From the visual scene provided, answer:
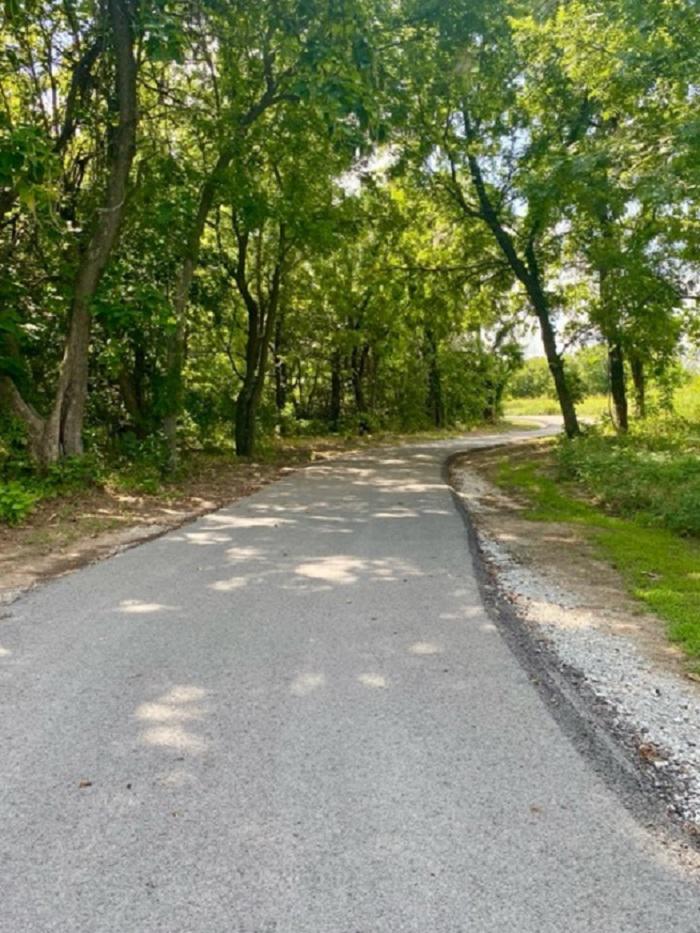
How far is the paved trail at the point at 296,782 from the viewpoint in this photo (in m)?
2.08

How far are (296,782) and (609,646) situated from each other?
8.51 feet

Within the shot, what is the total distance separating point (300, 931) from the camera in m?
1.96

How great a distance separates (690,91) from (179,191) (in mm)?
8691

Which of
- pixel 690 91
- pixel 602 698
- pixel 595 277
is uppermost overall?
pixel 690 91

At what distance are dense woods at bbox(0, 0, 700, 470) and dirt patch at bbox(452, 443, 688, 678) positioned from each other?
4.81 meters

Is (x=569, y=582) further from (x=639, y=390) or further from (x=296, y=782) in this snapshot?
(x=639, y=390)

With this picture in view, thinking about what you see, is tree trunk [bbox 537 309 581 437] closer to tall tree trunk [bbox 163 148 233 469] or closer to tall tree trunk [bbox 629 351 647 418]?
tall tree trunk [bbox 629 351 647 418]

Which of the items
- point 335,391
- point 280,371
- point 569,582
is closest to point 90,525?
point 569,582

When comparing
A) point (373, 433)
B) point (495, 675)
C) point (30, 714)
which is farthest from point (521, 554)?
→ point (373, 433)

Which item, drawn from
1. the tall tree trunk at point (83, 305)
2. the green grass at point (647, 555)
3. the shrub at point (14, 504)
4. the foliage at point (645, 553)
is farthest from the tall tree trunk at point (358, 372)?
the shrub at point (14, 504)

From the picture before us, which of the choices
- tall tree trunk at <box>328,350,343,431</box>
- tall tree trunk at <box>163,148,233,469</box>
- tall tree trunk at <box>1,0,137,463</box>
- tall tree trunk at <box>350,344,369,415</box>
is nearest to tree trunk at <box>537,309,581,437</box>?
tall tree trunk at <box>163,148,233,469</box>

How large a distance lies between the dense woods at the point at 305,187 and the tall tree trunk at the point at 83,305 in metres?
0.04

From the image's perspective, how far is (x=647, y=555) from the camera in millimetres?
6805

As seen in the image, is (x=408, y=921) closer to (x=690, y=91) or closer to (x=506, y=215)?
(x=690, y=91)
